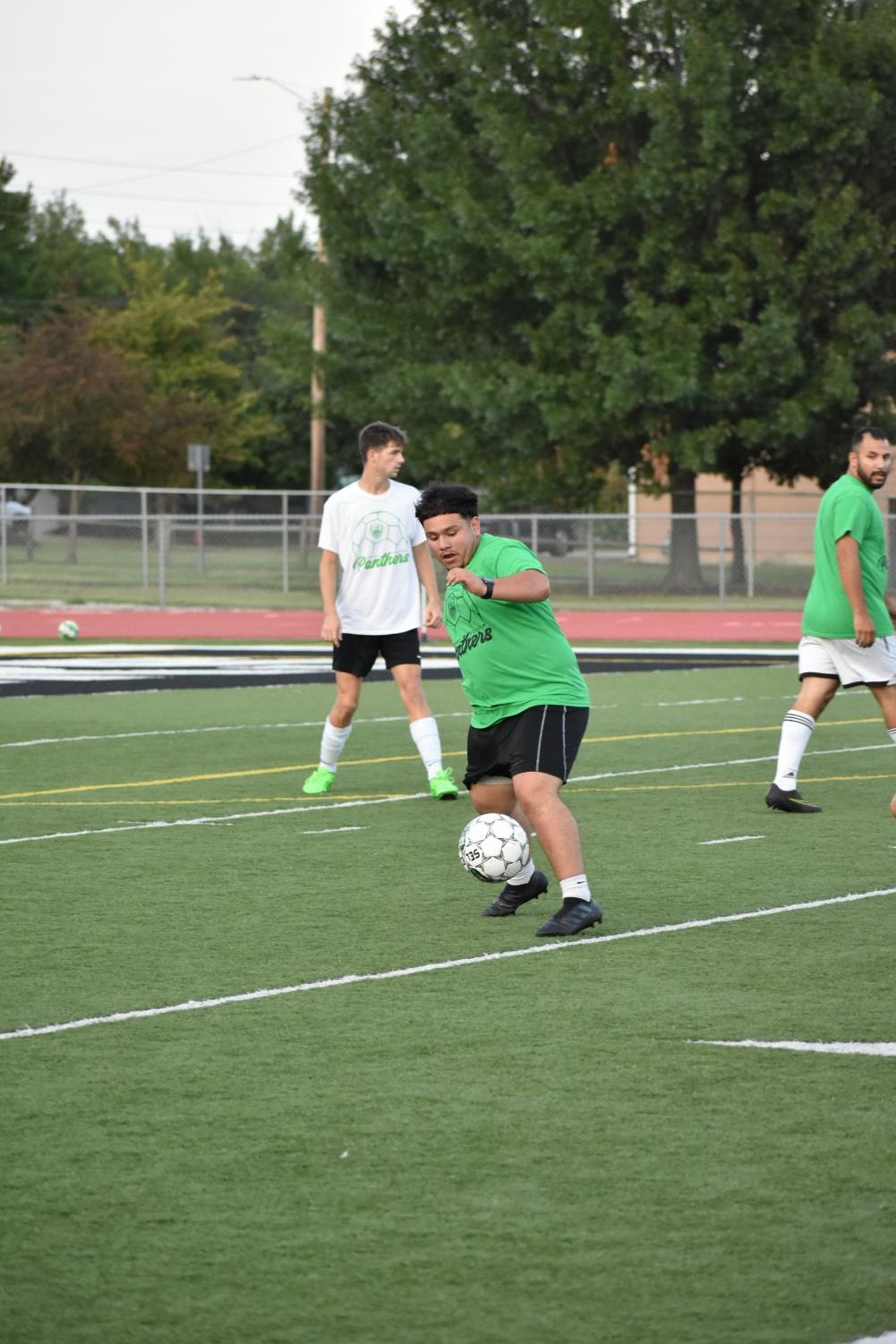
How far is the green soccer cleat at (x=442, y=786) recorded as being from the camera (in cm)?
1162

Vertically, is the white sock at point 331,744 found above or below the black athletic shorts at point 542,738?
below

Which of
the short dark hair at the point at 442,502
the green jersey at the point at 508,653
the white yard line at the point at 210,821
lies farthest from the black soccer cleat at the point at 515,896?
the white yard line at the point at 210,821

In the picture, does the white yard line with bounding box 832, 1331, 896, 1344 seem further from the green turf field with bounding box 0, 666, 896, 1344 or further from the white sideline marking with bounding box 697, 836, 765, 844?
the white sideline marking with bounding box 697, 836, 765, 844

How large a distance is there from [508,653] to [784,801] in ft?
12.3

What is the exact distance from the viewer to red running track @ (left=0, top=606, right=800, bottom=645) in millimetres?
27922

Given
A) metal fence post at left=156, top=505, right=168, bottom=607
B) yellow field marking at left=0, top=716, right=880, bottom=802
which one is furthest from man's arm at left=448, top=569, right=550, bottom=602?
metal fence post at left=156, top=505, right=168, bottom=607

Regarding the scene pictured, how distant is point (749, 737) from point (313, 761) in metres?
3.45

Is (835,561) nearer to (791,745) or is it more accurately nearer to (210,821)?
(791,745)

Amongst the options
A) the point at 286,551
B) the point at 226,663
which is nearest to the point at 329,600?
the point at 226,663

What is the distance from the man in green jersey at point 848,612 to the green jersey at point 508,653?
2.73m

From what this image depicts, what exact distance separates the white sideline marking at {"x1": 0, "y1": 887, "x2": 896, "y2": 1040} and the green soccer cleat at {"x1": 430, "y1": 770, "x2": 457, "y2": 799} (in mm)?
3453

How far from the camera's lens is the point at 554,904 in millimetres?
8539

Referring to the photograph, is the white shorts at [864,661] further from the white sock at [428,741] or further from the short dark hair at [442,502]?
the short dark hair at [442,502]

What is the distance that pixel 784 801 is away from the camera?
1101 cm
